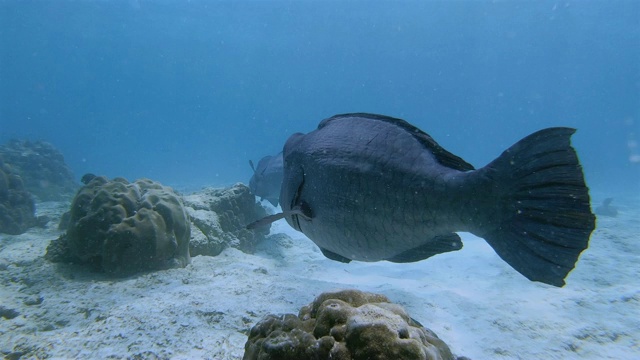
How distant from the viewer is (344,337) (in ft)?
5.61

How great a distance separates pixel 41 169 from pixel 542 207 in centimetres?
2124

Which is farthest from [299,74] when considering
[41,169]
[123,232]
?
[123,232]

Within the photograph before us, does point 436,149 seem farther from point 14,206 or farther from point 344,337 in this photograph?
point 14,206

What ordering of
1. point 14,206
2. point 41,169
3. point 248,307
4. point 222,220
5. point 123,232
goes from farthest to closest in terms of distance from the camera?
point 41,169 → point 14,206 → point 222,220 → point 123,232 → point 248,307

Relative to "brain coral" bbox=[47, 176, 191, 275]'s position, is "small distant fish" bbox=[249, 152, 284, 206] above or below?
above

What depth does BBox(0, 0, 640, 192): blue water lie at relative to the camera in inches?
2238

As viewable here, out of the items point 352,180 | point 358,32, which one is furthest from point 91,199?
point 358,32

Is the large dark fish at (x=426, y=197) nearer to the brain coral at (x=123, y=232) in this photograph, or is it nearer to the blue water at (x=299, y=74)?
the brain coral at (x=123, y=232)

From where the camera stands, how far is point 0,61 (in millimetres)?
99438

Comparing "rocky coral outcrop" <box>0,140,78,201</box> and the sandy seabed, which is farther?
"rocky coral outcrop" <box>0,140,78,201</box>

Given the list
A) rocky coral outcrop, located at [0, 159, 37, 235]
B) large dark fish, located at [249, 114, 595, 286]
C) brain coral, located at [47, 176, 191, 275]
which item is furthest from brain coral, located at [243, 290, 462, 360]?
rocky coral outcrop, located at [0, 159, 37, 235]

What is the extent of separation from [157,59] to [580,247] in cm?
11404

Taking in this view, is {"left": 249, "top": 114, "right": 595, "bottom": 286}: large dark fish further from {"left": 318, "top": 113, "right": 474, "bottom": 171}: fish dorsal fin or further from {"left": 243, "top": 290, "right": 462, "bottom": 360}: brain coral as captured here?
{"left": 243, "top": 290, "right": 462, "bottom": 360}: brain coral

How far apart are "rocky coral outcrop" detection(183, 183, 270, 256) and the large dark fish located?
4277 mm
